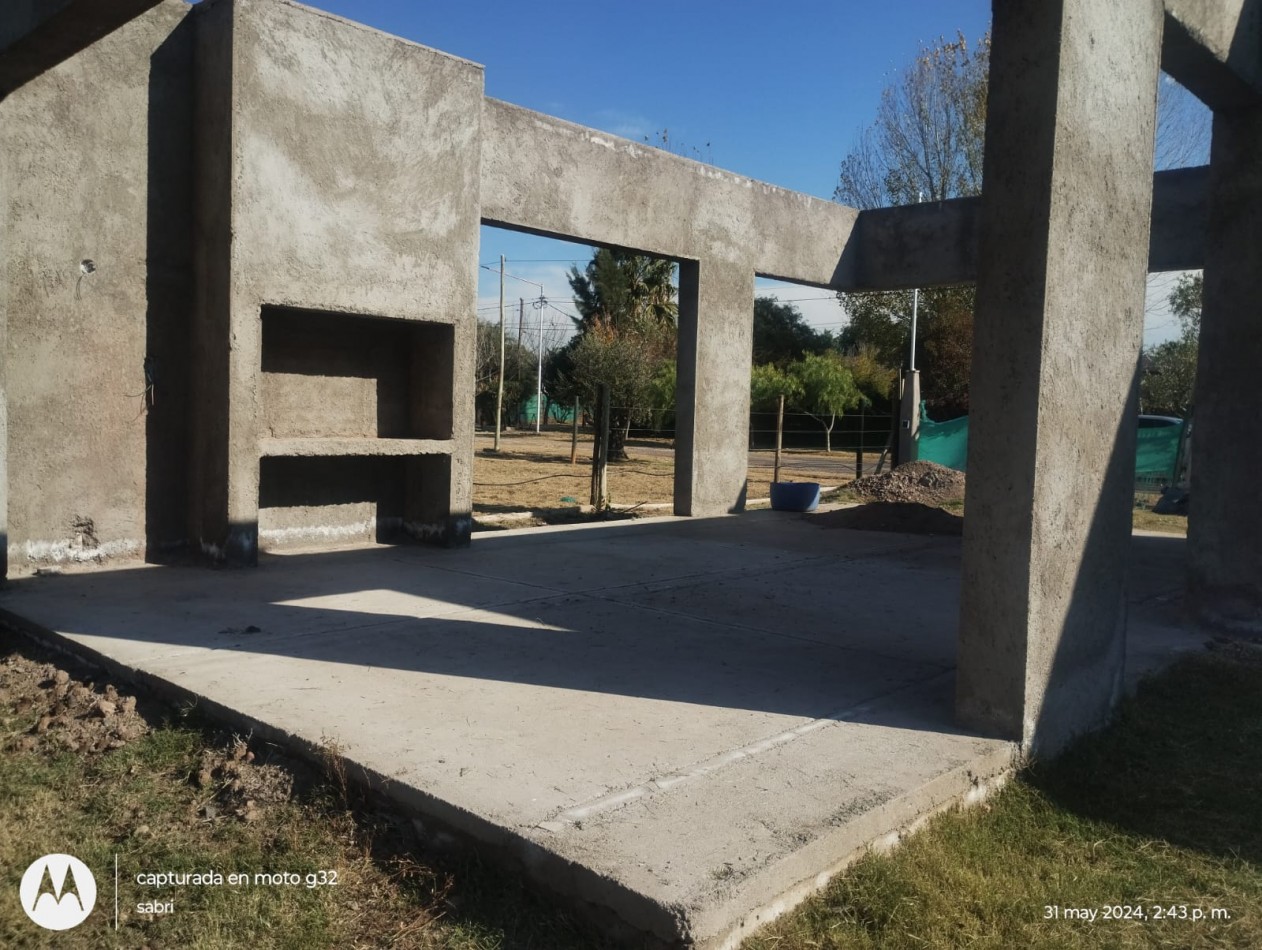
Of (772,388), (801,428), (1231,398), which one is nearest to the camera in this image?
(1231,398)

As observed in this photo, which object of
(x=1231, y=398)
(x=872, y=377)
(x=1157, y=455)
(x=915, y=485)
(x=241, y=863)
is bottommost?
(x=241, y=863)

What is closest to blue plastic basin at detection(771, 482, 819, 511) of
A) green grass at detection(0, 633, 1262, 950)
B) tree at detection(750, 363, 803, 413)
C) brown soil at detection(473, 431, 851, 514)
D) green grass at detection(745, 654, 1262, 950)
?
brown soil at detection(473, 431, 851, 514)

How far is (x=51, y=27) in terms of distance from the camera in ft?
16.0

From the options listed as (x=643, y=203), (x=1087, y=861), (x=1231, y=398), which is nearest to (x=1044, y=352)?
(x=1087, y=861)

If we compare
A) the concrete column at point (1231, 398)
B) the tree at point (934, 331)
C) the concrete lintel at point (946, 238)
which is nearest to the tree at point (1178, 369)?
the tree at point (934, 331)

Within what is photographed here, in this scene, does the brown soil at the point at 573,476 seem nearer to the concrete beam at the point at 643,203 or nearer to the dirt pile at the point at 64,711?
the concrete beam at the point at 643,203

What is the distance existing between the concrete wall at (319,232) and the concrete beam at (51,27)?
6.00ft

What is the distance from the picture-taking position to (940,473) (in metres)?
15.2

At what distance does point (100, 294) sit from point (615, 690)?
4968mm

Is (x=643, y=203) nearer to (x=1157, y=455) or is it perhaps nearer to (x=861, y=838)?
(x=861, y=838)

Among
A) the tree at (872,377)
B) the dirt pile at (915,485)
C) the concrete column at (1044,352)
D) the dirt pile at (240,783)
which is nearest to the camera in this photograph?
the dirt pile at (240,783)

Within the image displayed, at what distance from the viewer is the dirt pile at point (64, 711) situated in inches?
152

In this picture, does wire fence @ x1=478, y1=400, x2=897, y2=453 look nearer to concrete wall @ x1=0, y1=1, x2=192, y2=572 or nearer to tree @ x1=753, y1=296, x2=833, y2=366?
tree @ x1=753, y1=296, x2=833, y2=366

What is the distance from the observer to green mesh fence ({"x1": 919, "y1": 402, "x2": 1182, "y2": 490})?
1767cm
